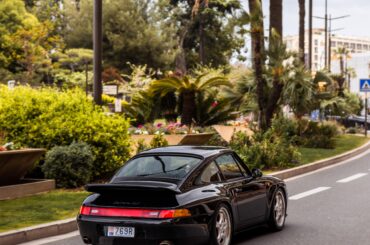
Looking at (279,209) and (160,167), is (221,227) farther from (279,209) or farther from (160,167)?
(279,209)

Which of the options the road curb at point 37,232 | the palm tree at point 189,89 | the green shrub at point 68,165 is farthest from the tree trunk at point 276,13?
the road curb at point 37,232

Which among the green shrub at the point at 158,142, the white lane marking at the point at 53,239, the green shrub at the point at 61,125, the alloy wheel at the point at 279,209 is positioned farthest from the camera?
the green shrub at the point at 158,142

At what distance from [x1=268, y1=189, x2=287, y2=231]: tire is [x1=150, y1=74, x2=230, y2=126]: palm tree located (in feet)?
41.8

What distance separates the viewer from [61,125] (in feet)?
52.1

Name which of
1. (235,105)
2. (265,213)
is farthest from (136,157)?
(235,105)

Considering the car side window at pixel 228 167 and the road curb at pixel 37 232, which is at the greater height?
the car side window at pixel 228 167

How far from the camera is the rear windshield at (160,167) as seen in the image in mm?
8615

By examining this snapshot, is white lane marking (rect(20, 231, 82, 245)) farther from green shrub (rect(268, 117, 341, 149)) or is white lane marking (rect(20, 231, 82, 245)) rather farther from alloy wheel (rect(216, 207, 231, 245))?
green shrub (rect(268, 117, 341, 149))

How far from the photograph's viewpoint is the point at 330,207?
13133mm

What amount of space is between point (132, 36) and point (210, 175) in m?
66.3

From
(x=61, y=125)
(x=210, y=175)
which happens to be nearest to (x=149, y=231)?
(x=210, y=175)

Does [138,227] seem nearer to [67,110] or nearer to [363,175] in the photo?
[67,110]

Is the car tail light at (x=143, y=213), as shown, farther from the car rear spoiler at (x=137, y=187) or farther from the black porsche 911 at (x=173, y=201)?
the car rear spoiler at (x=137, y=187)

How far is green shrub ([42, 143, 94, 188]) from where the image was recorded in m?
15.0
